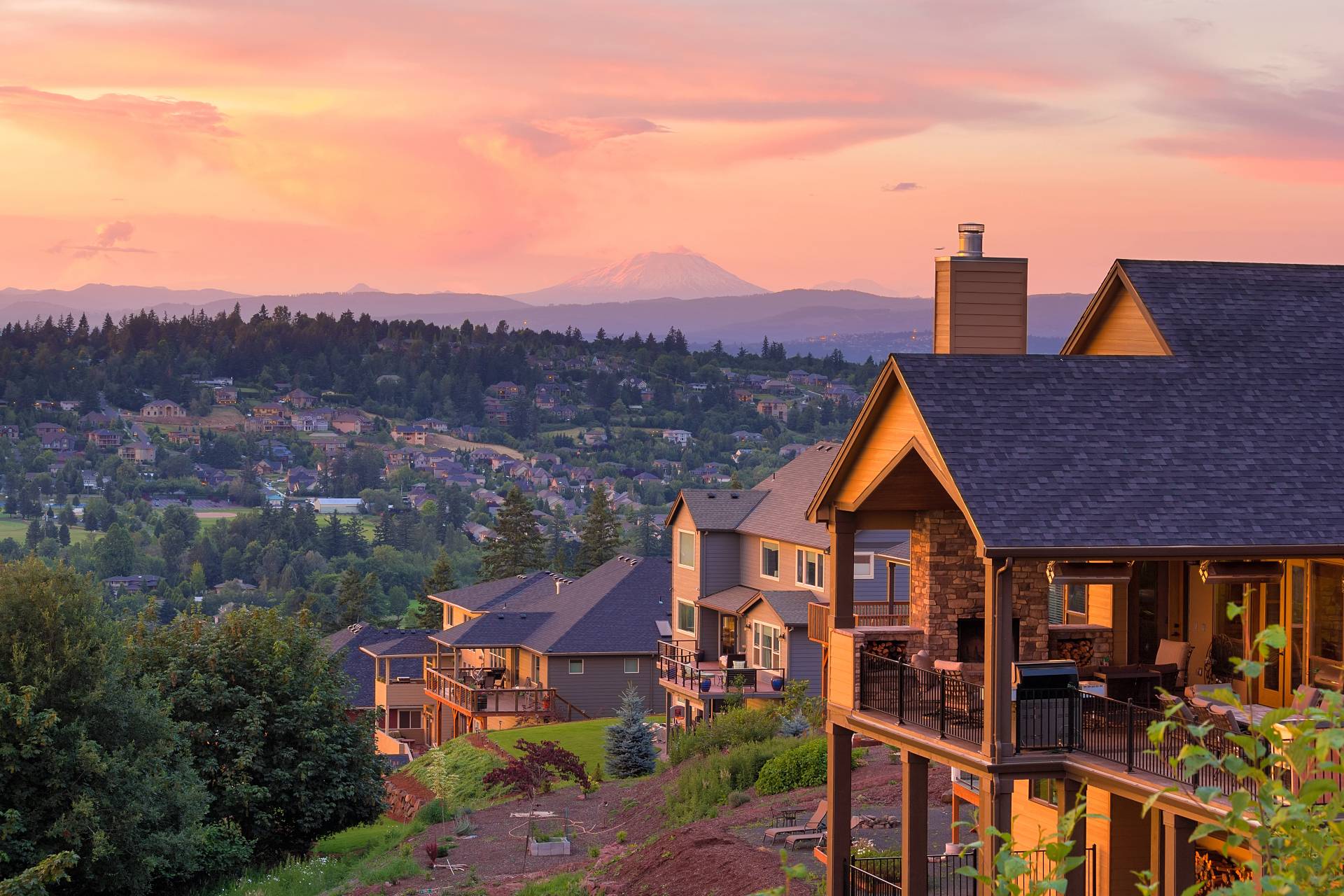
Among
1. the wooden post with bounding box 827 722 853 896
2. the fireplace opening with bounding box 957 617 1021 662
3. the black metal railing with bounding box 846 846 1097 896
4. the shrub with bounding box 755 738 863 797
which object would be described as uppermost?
the fireplace opening with bounding box 957 617 1021 662

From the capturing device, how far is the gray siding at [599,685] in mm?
58625

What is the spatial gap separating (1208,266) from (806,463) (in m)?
34.5

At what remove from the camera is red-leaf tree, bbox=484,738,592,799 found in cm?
3588

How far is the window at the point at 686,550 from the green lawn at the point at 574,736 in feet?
17.4

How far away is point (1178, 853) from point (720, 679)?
32.4 meters

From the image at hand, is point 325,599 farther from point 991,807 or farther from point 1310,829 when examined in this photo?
point 1310,829

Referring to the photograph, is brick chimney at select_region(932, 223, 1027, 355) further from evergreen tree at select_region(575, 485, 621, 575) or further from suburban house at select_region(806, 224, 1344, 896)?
evergreen tree at select_region(575, 485, 621, 575)

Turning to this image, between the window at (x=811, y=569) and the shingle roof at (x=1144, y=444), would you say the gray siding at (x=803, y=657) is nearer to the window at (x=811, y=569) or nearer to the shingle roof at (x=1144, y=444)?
the window at (x=811, y=569)

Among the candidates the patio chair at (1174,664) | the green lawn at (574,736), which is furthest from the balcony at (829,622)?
the green lawn at (574,736)

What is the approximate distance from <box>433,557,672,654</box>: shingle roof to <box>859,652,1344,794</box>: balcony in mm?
39630

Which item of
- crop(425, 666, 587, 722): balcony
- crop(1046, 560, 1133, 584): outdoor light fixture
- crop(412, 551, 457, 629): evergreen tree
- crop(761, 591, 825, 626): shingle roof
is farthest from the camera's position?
crop(412, 551, 457, 629): evergreen tree

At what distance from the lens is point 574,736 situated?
48625 millimetres

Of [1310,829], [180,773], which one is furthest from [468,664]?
[1310,829]

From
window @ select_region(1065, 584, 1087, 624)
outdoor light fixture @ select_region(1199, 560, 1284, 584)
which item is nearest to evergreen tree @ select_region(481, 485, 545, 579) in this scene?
window @ select_region(1065, 584, 1087, 624)
